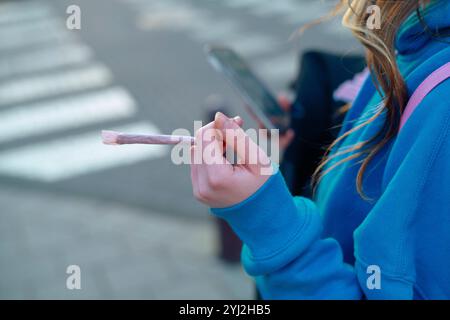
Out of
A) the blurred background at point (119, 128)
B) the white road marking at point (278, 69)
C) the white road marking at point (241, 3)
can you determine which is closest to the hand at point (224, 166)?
the blurred background at point (119, 128)

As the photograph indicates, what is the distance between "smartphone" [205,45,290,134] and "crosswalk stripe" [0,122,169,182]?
2.79 meters

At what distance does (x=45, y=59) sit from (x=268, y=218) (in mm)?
6534

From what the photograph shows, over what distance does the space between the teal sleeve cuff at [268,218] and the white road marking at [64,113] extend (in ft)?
14.0

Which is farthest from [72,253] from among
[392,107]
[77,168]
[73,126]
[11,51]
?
[11,51]

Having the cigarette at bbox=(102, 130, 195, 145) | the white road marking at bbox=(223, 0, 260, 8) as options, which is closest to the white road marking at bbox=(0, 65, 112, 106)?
the white road marking at bbox=(223, 0, 260, 8)

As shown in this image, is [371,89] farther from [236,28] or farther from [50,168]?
[236,28]

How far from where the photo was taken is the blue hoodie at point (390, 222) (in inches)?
36.7

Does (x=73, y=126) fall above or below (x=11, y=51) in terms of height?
below

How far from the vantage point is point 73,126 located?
5.06m

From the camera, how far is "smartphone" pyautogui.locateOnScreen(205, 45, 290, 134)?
1.63 metres

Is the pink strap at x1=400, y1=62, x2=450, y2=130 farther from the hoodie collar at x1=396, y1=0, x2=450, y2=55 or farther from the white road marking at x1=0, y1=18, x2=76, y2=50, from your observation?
the white road marking at x1=0, y1=18, x2=76, y2=50

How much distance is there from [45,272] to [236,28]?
5362 mm

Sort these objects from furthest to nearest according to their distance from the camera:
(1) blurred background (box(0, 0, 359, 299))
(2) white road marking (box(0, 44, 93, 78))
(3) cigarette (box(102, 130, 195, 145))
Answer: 1. (2) white road marking (box(0, 44, 93, 78))
2. (1) blurred background (box(0, 0, 359, 299))
3. (3) cigarette (box(102, 130, 195, 145))
